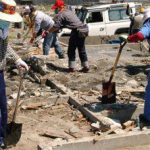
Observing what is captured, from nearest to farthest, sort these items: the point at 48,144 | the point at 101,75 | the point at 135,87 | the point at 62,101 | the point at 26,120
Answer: the point at 48,144
the point at 26,120
the point at 62,101
the point at 135,87
the point at 101,75

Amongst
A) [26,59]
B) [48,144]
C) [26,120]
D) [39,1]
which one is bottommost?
[39,1]

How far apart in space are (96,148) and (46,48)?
7889 mm

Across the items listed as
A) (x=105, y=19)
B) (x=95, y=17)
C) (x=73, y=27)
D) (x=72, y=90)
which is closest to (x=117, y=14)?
(x=105, y=19)

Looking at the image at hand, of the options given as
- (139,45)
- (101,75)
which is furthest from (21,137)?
(139,45)

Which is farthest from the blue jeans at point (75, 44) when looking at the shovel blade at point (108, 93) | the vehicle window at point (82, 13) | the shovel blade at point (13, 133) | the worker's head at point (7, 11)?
the vehicle window at point (82, 13)

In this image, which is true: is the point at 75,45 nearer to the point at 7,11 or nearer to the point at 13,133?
the point at 13,133

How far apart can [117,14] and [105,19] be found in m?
0.70

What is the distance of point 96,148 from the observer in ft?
21.4

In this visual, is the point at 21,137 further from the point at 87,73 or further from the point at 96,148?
the point at 87,73

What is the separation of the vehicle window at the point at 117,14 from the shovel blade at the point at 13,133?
50.6 ft

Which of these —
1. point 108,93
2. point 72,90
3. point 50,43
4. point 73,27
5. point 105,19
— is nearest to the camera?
point 108,93

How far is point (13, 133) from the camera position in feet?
22.6

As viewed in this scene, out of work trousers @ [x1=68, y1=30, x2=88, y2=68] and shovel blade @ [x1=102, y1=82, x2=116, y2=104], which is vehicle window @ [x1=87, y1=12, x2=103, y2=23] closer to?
work trousers @ [x1=68, y1=30, x2=88, y2=68]

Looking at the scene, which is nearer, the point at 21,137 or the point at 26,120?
the point at 21,137
